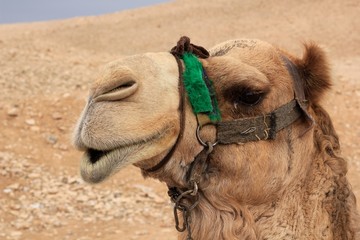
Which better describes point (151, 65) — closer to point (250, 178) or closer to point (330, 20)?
point (250, 178)

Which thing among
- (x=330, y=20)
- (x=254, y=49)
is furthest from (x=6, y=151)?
(x=330, y=20)

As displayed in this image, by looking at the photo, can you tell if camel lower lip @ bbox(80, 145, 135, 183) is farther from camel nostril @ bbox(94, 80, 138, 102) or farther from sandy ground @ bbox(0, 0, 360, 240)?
sandy ground @ bbox(0, 0, 360, 240)

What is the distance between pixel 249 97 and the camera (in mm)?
2775

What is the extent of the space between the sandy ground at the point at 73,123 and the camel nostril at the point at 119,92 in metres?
1.24

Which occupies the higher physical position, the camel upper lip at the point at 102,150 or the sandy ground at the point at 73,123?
the camel upper lip at the point at 102,150

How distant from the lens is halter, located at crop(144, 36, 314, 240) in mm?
2609

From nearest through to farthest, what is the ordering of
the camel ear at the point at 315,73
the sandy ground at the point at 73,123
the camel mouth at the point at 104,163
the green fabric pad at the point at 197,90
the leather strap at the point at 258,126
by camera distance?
the camel mouth at the point at 104,163 < the green fabric pad at the point at 197,90 < the leather strap at the point at 258,126 < the camel ear at the point at 315,73 < the sandy ground at the point at 73,123

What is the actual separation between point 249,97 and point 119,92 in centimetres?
73

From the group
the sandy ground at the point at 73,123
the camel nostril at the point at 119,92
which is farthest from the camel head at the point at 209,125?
the sandy ground at the point at 73,123

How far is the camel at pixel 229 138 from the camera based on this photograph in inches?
94.6

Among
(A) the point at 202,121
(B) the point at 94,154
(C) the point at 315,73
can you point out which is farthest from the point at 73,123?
(B) the point at 94,154

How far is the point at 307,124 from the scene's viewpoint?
115 inches

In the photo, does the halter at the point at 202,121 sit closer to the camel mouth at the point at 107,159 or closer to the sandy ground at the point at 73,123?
the camel mouth at the point at 107,159

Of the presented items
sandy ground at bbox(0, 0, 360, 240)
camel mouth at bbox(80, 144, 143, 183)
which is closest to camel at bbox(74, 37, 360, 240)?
camel mouth at bbox(80, 144, 143, 183)
